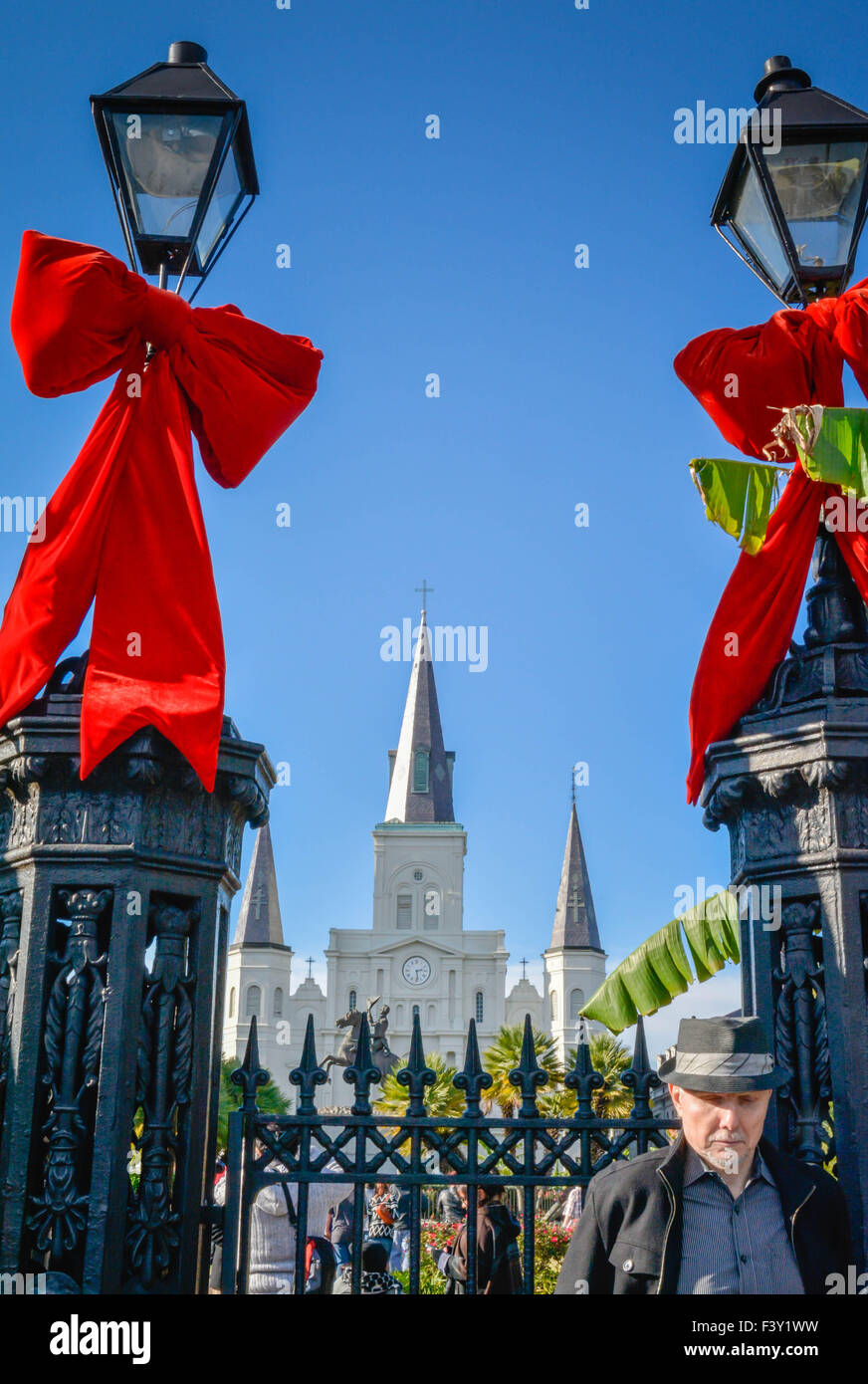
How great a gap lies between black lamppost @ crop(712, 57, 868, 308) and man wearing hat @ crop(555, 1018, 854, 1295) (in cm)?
263

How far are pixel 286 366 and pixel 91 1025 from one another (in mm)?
2225

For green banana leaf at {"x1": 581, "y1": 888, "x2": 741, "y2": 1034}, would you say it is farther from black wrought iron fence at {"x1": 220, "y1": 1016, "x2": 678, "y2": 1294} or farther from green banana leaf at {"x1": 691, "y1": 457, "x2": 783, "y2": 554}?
green banana leaf at {"x1": 691, "y1": 457, "x2": 783, "y2": 554}

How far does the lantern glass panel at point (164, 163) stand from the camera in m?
4.21

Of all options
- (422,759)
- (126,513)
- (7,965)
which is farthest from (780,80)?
(422,759)

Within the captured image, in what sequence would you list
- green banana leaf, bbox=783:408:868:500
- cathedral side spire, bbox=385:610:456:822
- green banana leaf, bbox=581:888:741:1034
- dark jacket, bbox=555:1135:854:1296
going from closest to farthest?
dark jacket, bbox=555:1135:854:1296 → green banana leaf, bbox=783:408:868:500 → green banana leaf, bbox=581:888:741:1034 → cathedral side spire, bbox=385:610:456:822

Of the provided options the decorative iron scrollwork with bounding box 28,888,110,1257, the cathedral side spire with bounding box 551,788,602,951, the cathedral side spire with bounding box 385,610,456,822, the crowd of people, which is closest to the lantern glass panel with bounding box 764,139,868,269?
the decorative iron scrollwork with bounding box 28,888,110,1257

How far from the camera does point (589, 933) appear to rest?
80.8m

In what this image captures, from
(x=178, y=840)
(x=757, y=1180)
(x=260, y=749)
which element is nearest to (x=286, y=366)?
(x=260, y=749)

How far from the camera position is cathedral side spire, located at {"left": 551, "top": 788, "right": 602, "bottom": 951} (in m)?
80.1

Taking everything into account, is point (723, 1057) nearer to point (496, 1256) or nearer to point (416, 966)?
point (496, 1256)

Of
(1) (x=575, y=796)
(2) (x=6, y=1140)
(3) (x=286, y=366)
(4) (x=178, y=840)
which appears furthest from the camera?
(1) (x=575, y=796)

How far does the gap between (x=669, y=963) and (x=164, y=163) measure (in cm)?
317

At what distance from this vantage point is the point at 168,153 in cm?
424
